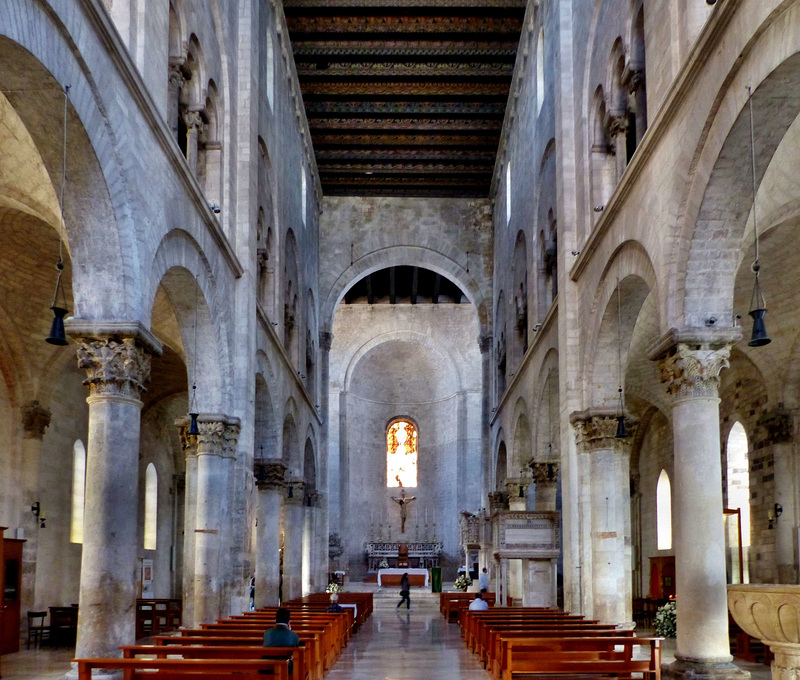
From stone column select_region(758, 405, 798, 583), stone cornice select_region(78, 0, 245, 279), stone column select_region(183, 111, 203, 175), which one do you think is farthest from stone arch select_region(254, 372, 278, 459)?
stone column select_region(758, 405, 798, 583)

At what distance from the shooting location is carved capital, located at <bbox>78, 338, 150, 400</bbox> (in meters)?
12.5

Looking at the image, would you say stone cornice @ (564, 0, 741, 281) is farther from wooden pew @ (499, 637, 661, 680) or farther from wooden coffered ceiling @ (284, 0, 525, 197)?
wooden coffered ceiling @ (284, 0, 525, 197)

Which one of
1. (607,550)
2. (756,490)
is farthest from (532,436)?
(607,550)

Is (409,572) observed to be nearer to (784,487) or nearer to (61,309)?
(784,487)

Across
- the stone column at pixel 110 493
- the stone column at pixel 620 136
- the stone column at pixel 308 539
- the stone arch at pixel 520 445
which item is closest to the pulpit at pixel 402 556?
the stone column at pixel 308 539

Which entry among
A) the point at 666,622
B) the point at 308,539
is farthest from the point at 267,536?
the point at 666,622

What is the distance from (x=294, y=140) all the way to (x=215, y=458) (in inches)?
585

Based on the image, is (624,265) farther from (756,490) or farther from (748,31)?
(756,490)

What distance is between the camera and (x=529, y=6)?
2700 cm

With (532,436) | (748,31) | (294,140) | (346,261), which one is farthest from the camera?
(346,261)

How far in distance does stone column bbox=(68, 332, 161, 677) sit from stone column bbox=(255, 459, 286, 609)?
13.1 metres

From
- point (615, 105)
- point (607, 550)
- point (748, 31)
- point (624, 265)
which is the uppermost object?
point (615, 105)

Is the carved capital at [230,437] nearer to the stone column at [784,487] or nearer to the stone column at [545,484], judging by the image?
the stone column at [545,484]

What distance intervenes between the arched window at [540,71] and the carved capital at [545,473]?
30.7ft
